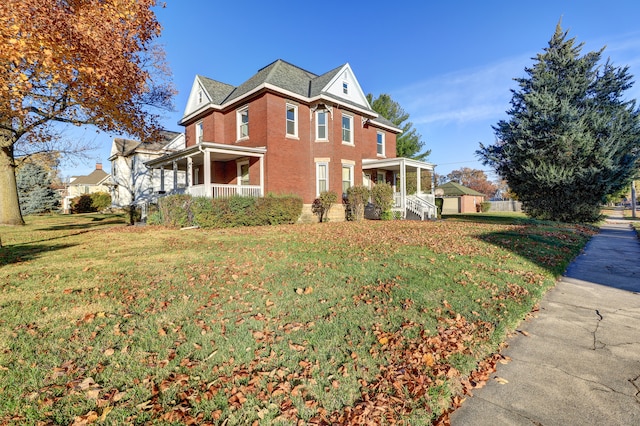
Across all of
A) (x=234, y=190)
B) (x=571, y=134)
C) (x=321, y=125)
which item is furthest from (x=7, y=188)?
(x=571, y=134)

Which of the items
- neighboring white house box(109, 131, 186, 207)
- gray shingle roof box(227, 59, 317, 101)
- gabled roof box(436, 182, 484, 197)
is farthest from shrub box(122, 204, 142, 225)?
gabled roof box(436, 182, 484, 197)

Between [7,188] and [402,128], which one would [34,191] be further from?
[402,128]

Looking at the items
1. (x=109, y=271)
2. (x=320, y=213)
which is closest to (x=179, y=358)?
(x=109, y=271)

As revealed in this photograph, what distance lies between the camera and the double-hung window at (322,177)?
17.6m

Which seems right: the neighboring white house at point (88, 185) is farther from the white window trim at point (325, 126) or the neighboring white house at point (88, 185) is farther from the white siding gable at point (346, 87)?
the white siding gable at point (346, 87)

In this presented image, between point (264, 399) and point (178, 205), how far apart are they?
12.6 metres

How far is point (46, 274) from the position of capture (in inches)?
221

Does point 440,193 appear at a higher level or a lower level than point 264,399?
higher

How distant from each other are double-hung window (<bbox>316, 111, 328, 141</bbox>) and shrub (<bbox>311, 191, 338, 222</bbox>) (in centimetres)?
345

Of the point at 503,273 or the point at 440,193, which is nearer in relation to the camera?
the point at 503,273

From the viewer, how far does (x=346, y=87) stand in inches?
749

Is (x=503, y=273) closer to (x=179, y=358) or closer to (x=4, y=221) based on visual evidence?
(x=179, y=358)

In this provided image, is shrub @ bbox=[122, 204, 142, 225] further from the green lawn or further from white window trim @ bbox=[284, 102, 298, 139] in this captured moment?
the green lawn

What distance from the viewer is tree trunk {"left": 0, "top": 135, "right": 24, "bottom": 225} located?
48.6ft
